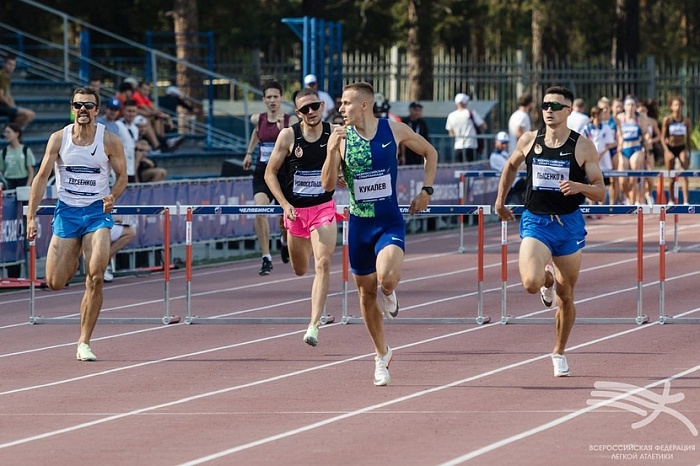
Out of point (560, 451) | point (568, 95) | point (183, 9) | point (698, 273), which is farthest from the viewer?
point (183, 9)

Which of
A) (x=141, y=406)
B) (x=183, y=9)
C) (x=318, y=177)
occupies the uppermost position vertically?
(x=183, y=9)

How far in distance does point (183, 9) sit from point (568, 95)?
77.8ft

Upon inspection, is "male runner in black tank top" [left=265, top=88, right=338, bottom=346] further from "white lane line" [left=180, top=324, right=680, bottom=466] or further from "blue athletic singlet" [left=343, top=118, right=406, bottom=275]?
"blue athletic singlet" [left=343, top=118, right=406, bottom=275]

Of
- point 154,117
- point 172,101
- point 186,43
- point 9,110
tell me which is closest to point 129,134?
point 9,110

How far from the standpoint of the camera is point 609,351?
12.0 meters

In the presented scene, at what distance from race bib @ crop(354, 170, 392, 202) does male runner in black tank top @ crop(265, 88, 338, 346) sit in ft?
5.85

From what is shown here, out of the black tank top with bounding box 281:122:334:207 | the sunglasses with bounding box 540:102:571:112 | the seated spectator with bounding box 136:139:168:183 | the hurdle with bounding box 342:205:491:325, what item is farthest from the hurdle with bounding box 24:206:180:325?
the seated spectator with bounding box 136:139:168:183

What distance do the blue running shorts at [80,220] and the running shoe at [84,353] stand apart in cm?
87

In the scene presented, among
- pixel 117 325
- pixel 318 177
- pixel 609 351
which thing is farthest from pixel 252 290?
pixel 609 351

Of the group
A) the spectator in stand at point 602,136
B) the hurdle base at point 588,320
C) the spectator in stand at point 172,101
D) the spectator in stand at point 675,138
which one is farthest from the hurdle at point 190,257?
the spectator in stand at point 675,138

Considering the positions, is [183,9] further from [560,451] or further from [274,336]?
[560,451]

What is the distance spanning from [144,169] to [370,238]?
12.4m

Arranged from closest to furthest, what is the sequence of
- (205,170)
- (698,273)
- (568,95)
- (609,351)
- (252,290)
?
(568,95)
(609,351)
(252,290)
(698,273)
(205,170)

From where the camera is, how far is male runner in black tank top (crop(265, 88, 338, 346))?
1215 centimetres
